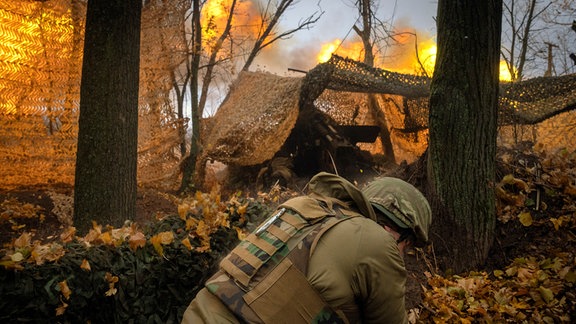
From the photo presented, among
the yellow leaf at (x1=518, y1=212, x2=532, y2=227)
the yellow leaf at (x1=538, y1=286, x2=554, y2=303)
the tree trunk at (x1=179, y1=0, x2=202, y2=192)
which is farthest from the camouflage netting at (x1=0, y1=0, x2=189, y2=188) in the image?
the yellow leaf at (x1=538, y1=286, x2=554, y2=303)

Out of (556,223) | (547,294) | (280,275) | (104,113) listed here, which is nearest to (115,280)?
(280,275)

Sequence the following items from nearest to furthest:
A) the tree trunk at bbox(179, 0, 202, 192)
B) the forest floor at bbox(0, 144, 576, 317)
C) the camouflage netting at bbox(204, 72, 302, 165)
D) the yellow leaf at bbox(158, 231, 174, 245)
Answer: the yellow leaf at bbox(158, 231, 174, 245), the forest floor at bbox(0, 144, 576, 317), the camouflage netting at bbox(204, 72, 302, 165), the tree trunk at bbox(179, 0, 202, 192)

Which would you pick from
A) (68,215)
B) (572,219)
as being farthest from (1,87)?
(572,219)

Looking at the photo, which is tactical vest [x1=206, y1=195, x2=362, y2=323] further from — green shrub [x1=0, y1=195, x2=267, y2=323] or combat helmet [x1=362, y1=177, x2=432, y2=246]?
green shrub [x1=0, y1=195, x2=267, y2=323]

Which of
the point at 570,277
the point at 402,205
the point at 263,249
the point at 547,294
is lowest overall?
the point at 547,294

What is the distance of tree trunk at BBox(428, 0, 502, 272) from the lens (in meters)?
4.02

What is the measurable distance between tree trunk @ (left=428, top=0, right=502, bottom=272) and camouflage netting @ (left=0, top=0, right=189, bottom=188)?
19.4 ft

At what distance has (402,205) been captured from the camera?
224 cm

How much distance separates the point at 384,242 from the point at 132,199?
10.8ft

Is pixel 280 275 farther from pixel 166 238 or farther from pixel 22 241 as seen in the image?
pixel 22 241

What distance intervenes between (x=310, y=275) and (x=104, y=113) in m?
3.19

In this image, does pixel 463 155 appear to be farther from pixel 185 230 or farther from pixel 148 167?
pixel 148 167

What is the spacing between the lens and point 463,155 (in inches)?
160

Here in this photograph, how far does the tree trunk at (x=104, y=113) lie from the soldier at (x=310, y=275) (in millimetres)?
2641
